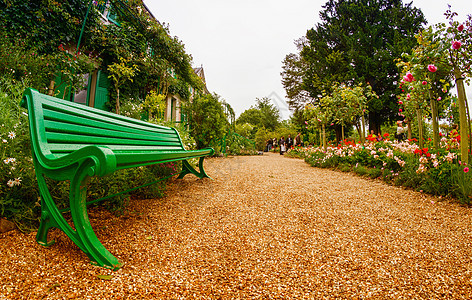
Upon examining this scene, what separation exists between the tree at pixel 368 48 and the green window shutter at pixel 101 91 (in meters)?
10.5

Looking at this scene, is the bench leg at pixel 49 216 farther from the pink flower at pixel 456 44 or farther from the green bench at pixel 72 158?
the pink flower at pixel 456 44

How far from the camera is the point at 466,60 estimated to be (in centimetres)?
281

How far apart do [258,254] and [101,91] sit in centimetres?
740

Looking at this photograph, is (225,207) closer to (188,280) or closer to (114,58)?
(188,280)

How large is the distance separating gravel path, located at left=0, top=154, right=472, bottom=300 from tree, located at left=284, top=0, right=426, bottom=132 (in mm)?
10954

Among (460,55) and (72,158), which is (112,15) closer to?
(72,158)

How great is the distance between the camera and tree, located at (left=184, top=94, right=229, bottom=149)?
7.48 metres

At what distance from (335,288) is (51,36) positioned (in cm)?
724

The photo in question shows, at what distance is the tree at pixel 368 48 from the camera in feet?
37.0

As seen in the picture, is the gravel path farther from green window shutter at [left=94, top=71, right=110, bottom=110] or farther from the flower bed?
green window shutter at [left=94, top=71, right=110, bottom=110]

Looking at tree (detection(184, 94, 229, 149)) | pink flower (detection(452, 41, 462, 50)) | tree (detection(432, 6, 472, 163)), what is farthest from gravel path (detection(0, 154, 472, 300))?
tree (detection(184, 94, 229, 149))

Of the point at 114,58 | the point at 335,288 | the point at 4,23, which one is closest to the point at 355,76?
the point at 114,58

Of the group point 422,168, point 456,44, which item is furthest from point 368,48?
point 422,168

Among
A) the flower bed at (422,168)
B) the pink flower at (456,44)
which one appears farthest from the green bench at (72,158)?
the pink flower at (456,44)
